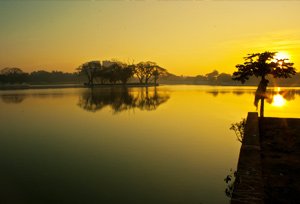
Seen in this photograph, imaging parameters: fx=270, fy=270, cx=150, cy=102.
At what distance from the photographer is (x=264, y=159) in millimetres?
10266

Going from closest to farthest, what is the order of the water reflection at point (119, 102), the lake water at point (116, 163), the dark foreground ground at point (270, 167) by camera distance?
the dark foreground ground at point (270, 167) < the lake water at point (116, 163) < the water reflection at point (119, 102)

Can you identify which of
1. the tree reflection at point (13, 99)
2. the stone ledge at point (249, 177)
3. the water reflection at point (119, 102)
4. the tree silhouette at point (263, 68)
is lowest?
the water reflection at point (119, 102)

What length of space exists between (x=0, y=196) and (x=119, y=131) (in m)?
12.5

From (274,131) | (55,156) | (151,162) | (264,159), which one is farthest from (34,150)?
(274,131)

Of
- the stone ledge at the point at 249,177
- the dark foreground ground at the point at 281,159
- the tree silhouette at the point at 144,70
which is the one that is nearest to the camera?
the stone ledge at the point at 249,177

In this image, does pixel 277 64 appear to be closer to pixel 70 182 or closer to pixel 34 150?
pixel 70 182

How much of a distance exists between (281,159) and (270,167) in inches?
46.0

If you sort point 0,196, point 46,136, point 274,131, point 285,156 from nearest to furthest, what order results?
point 0,196 → point 285,156 → point 274,131 → point 46,136

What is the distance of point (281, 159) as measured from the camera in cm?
1020

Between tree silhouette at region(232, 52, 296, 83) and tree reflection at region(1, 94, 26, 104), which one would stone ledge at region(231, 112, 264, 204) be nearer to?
tree silhouette at region(232, 52, 296, 83)

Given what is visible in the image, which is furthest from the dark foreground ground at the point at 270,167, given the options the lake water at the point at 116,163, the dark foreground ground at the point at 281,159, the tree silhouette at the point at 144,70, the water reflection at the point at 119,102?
the tree silhouette at the point at 144,70

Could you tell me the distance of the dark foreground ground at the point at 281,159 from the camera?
7.32 m

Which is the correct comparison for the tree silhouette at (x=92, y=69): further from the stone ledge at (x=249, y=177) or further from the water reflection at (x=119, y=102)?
the stone ledge at (x=249, y=177)

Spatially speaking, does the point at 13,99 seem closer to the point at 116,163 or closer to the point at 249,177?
the point at 116,163
